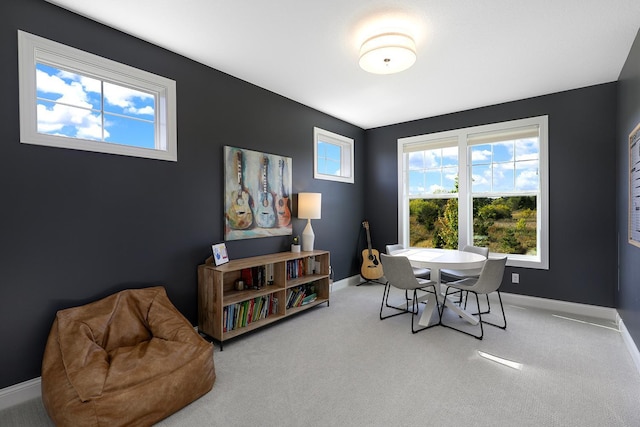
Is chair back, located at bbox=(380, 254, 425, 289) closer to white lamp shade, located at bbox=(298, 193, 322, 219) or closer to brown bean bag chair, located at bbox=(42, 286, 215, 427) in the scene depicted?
white lamp shade, located at bbox=(298, 193, 322, 219)

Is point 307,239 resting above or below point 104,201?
below

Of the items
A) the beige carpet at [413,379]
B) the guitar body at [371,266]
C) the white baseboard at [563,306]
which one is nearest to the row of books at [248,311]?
the beige carpet at [413,379]

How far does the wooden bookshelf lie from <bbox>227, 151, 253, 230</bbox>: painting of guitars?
39 centimetres

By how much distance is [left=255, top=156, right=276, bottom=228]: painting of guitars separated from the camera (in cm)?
346

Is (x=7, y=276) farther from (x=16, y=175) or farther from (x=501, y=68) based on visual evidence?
(x=501, y=68)

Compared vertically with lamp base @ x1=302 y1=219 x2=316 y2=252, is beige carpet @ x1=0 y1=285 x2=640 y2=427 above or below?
below

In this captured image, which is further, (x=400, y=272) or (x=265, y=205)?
(x=265, y=205)

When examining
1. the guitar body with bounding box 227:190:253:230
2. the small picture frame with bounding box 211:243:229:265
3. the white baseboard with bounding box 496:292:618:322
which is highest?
the guitar body with bounding box 227:190:253:230

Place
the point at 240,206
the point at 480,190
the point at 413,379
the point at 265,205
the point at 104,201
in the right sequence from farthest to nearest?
the point at 480,190, the point at 265,205, the point at 240,206, the point at 104,201, the point at 413,379

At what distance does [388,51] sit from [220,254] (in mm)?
2259

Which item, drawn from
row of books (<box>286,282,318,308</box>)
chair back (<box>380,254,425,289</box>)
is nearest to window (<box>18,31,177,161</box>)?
row of books (<box>286,282,318,308</box>)

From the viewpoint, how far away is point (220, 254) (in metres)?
2.88

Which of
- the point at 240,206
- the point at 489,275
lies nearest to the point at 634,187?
the point at 489,275

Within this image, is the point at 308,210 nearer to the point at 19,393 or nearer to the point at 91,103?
the point at 91,103
